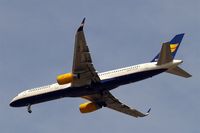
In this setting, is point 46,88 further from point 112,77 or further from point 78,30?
A: point 78,30

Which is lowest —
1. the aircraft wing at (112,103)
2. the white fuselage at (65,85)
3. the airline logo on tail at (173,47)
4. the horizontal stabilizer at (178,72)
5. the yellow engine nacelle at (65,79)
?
the aircraft wing at (112,103)

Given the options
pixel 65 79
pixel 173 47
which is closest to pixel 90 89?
pixel 65 79

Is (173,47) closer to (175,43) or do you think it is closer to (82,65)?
(175,43)

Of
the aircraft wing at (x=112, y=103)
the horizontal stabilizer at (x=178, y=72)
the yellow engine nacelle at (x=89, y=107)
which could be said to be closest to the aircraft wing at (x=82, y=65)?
the aircraft wing at (x=112, y=103)

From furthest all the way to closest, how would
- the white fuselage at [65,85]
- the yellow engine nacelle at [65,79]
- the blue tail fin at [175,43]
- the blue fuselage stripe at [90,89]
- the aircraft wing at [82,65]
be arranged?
the blue tail fin at [175,43], the yellow engine nacelle at [65,79], the blue fuselage stripe at [90,89], the white fuselage at [65,85], the aircraft wing at [82,65]

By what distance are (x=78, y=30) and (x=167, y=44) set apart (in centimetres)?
1118

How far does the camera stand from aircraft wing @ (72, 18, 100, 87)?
3366 inches

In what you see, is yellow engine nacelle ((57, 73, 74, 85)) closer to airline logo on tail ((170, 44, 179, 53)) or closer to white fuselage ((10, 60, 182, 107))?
white fuselage ((10, 60, 182, 107))

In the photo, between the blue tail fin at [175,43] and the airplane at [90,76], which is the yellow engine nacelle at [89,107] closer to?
the airplane at [90,76]

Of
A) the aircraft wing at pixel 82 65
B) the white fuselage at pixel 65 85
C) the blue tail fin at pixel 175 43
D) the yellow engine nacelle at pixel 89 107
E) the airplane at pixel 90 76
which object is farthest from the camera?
the yellow engine nacelle at pixel 89 107

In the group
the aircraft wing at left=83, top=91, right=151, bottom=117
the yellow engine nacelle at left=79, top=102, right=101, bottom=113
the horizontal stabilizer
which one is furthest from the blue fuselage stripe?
the yellow engine nacelle at left=79, top=102, right=101, bottom=113

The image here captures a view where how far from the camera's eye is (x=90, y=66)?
3627 inches

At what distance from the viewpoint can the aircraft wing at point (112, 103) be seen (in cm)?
10244

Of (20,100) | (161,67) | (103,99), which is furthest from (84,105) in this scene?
(161,67)
